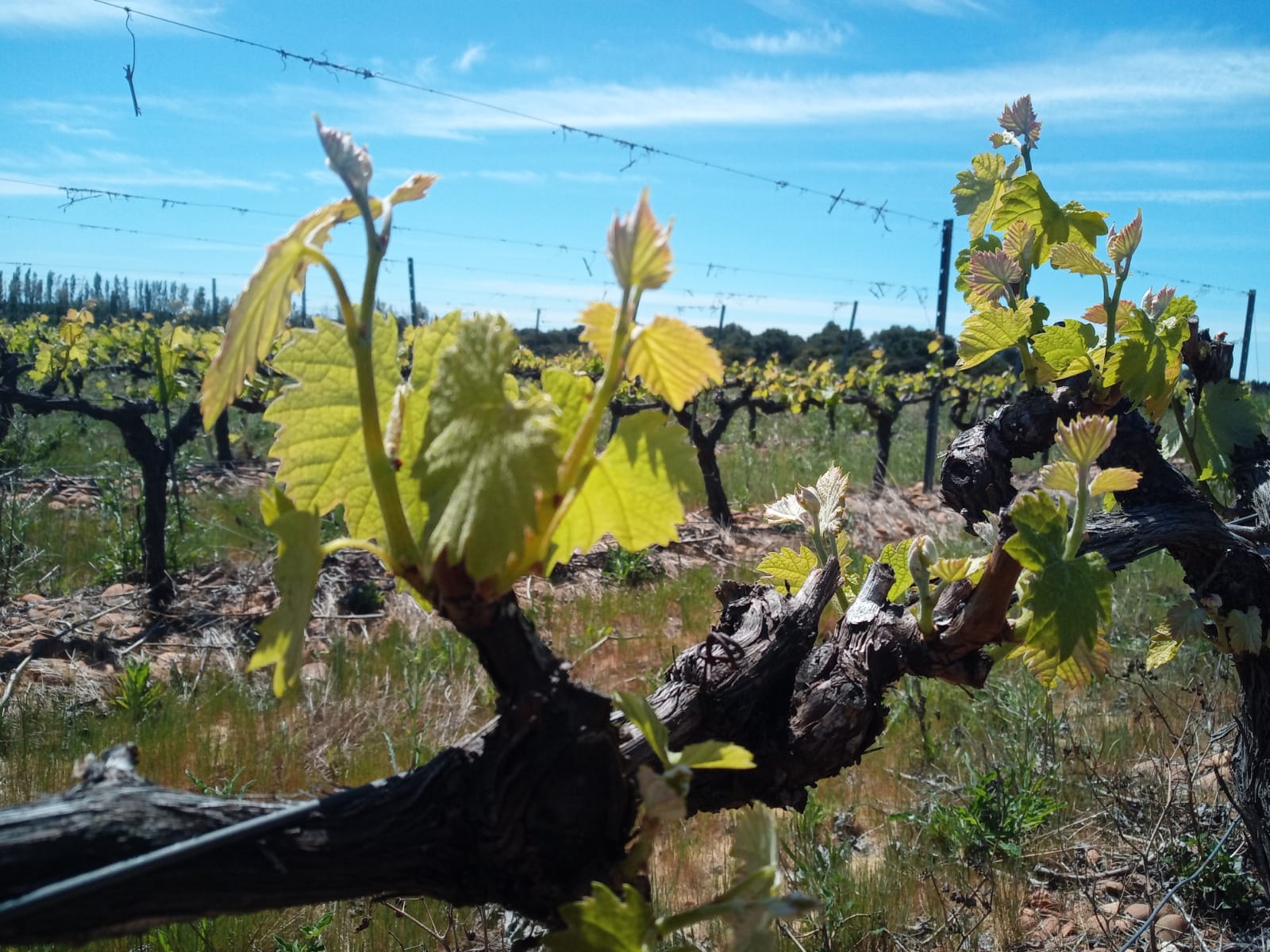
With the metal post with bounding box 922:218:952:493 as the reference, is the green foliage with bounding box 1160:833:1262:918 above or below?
below

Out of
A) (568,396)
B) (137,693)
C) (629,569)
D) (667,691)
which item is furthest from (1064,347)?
(629,569)

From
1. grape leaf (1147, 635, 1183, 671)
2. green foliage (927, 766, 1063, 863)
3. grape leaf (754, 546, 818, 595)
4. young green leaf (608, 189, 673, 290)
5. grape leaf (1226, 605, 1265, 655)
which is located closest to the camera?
young green leaf (608, 189, 673, 290)

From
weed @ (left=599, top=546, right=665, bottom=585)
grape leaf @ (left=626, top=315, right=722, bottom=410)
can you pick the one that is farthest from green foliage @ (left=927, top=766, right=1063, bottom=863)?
weed @ (left=599, top=546, right=665, bottom=585)

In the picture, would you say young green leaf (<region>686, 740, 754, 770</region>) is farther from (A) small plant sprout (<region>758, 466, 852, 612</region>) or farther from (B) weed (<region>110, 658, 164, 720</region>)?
(B) weed (<region>110, 658, 164, 720</region>)

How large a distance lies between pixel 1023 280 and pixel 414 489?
1295 mm

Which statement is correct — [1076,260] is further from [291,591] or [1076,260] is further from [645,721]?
[291,591]

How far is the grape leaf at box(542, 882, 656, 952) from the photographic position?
0.67 meters

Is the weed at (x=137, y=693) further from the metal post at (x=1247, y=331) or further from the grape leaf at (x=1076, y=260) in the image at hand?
the metal post at (x=1247, y=331)

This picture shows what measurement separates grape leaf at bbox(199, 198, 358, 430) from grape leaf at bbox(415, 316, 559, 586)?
0.44ft

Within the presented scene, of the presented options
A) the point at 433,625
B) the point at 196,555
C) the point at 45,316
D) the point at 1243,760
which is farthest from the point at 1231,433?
the point at 45,316

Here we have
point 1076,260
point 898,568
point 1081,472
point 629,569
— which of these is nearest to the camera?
point 1081,472

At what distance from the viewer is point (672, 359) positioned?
0.72 meters

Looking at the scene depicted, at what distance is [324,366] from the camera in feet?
2.49

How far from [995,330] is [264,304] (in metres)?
1.33
